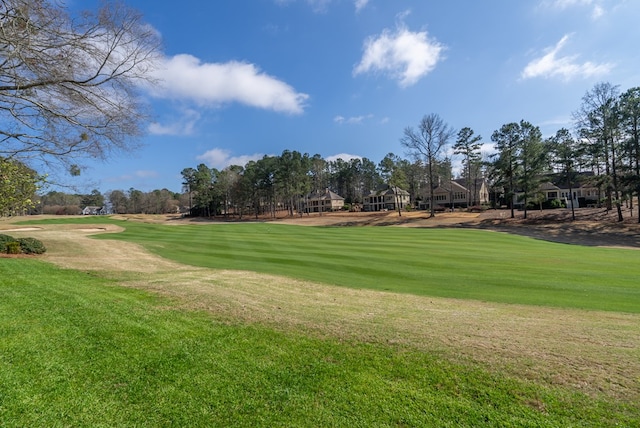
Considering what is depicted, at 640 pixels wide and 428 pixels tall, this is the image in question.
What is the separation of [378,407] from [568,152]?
4742 cm

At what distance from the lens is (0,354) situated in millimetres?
4195

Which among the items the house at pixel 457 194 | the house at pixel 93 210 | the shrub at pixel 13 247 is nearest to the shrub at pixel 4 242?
the shrub at pixel 13 247

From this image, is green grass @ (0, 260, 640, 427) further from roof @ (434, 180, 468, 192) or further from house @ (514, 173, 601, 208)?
roof @ (434, 180, 468, 192)

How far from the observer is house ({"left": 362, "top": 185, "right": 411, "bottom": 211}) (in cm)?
8419

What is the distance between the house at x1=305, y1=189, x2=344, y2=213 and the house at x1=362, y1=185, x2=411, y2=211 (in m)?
7.65

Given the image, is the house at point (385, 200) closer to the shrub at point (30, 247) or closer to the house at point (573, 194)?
the house at point (573, 194)

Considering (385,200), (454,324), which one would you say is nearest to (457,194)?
(385,200)

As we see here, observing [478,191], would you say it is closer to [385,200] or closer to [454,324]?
[385,200]

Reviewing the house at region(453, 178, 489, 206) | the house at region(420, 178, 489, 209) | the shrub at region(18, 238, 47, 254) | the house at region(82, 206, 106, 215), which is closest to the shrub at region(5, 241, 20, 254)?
the shrub at region(18, 238, 47, 254)

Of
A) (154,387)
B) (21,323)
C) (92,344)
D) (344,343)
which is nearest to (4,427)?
(154,387)

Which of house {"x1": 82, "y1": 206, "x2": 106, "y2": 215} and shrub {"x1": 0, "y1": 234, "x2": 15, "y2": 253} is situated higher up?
house {"x1": 82, "y1": 206, "x2": 106, "y2": 215}

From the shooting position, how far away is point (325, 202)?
93.8m

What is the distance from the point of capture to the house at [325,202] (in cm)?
9269

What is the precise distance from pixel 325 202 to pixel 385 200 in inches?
674
